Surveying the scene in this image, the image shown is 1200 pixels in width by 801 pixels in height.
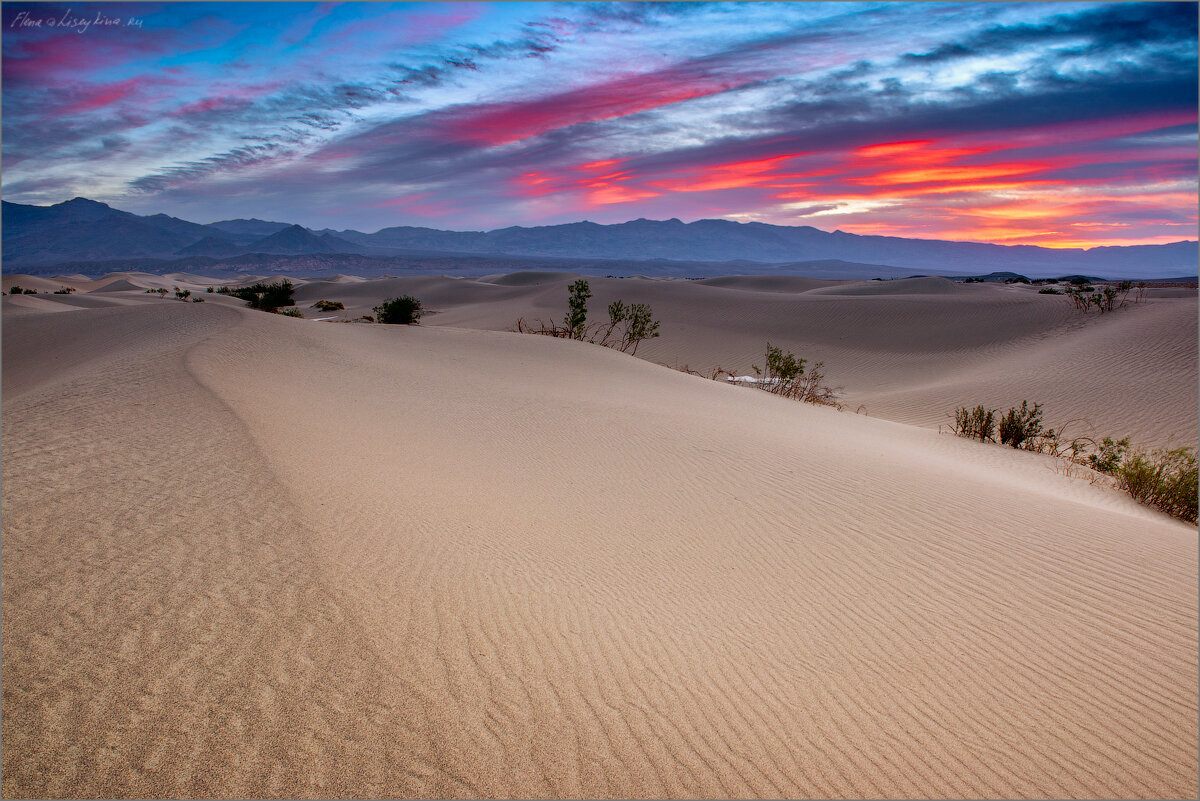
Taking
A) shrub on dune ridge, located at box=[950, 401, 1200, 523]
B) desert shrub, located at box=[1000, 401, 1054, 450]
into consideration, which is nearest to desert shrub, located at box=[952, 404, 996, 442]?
shrub on dune ridge, located at box=[950, 401, 1200, 523]

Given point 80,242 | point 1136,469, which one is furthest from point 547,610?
point 80,242

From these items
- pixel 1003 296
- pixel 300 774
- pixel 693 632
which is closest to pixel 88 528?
pixel 300 774

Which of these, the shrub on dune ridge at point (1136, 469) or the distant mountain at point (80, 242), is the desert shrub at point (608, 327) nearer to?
the shrub on dune ridge at point (1136, 469)

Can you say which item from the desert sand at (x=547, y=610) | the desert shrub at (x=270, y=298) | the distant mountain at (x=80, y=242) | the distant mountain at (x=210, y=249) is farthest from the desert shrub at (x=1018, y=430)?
the distant mountain at (x=210, y=249)

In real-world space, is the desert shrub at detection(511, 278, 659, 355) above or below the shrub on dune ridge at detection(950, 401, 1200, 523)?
above

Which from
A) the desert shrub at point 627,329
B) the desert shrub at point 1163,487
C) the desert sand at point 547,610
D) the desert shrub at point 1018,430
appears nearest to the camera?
the desert sand at point 547,610

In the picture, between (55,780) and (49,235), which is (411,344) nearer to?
(55,780)

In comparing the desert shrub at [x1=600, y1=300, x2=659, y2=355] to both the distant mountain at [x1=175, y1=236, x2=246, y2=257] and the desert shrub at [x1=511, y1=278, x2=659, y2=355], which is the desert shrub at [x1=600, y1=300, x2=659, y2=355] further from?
the distant mountain at [x1=175, y1=236, x2=246, y2=257]

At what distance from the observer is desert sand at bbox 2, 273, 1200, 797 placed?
7.72 feet

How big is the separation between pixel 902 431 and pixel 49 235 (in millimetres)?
257963

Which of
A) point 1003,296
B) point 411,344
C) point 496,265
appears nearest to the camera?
point 411,344

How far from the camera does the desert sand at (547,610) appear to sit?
2.35 meters

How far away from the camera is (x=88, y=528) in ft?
11.7

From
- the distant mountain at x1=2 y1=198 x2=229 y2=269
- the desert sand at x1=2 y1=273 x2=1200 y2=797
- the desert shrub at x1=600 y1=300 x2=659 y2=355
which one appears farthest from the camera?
the distant mountain at x1=2 y1=198 x2=229 y2=269
